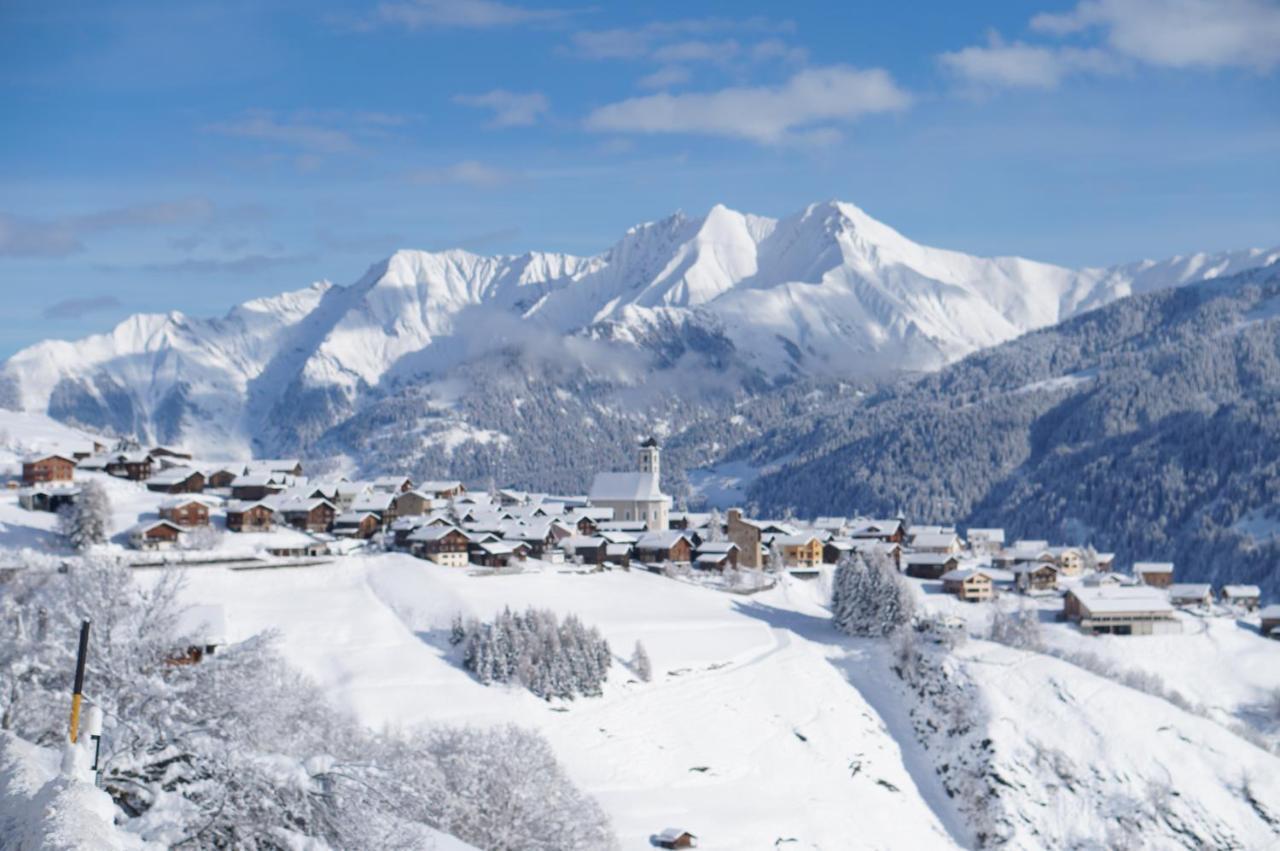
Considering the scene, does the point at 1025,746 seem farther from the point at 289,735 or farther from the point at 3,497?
the point at 3,497

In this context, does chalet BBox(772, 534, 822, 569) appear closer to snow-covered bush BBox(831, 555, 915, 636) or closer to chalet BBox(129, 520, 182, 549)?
snow-covered bush BBox(831, 555, 915, 636)

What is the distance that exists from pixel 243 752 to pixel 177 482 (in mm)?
98629

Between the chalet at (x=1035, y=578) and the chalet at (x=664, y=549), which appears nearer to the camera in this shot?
the chalet at (x=664, y=549)

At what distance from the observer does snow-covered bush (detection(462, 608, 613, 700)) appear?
73.6 meters

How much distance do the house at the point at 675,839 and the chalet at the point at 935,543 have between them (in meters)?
87.3

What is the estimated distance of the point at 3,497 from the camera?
98.9 meters

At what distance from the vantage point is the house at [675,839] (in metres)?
57.5

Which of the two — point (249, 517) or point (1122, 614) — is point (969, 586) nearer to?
point (1122, 614)

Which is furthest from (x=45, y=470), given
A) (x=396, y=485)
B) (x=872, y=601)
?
(x=872, y=601)

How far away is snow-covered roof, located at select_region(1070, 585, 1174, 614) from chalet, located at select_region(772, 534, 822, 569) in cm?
2412

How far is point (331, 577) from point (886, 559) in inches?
1563

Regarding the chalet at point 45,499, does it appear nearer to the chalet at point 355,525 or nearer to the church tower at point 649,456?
the chalet at point 355,525

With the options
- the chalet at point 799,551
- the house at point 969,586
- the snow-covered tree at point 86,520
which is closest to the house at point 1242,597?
the house at point 969,586

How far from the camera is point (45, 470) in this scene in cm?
10300
